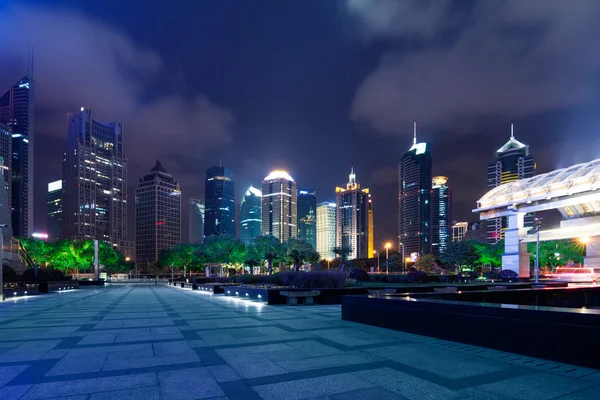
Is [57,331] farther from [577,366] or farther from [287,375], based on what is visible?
[577,366]

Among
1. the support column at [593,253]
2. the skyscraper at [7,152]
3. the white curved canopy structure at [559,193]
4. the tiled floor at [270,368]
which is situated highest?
the skyscraper at [7,152]

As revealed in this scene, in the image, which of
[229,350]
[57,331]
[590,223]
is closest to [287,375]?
[229,350]

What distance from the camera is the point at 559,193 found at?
49219mm

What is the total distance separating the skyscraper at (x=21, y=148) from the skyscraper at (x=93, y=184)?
13.9m

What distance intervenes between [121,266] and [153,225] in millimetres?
113896

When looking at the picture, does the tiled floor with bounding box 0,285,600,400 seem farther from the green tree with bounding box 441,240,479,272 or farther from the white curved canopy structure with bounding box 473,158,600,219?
the white curved canopy structure with bounding box 473,158,600,219

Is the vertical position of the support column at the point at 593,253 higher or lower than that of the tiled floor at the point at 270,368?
lower

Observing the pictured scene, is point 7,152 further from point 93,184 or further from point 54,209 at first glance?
point 54,209

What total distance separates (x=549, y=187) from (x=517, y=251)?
9945mm

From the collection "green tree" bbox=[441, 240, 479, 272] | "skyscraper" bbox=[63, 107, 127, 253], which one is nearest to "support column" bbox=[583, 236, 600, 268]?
"green tree" bbox=[441, 240, 479, 272]

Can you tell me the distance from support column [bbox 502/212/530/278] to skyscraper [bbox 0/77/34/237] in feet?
579

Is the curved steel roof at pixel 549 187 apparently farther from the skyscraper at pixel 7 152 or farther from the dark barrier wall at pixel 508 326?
the skyscraper at pixel 7 152

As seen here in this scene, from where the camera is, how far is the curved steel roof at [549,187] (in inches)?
1831

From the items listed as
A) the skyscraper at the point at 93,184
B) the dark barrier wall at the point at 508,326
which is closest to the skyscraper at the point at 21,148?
the skyscraper at the point at 93,184
